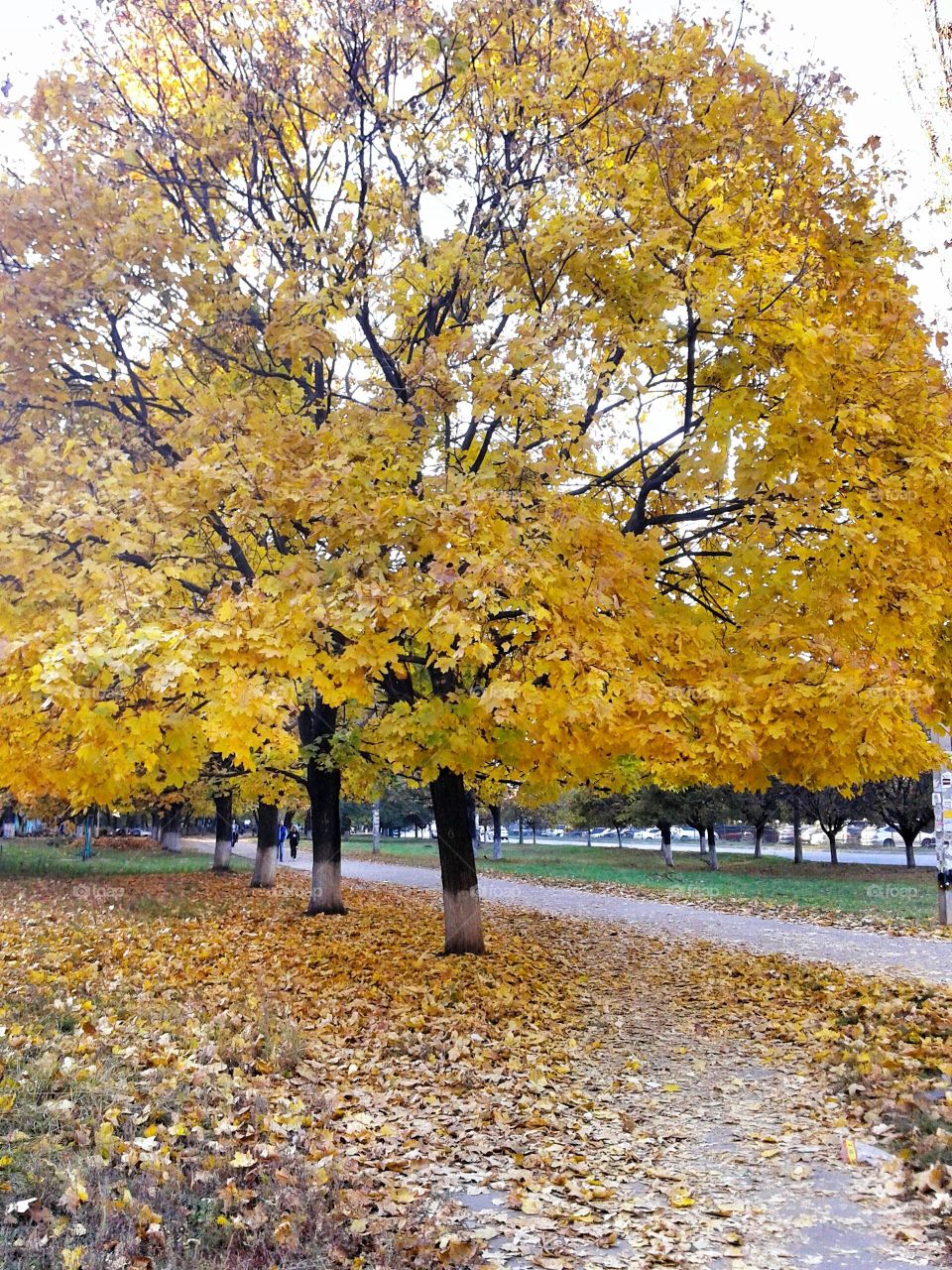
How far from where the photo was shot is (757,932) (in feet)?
45.4

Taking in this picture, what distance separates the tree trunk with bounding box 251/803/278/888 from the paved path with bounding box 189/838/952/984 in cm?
486

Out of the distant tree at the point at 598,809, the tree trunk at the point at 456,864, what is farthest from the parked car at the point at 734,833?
the tree trunk at the point at 456,864

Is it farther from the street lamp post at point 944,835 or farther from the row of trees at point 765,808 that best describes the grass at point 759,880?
the row of trees at point 765,808

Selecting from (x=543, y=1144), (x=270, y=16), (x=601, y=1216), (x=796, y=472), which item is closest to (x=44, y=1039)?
(x=543, y=1144)

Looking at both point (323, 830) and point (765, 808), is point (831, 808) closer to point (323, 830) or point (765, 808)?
point (765, 808)

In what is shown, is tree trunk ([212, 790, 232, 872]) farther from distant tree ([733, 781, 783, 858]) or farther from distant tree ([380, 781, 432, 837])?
distant tree ([380, 781, 432, 837])

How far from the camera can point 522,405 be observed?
7.15 m

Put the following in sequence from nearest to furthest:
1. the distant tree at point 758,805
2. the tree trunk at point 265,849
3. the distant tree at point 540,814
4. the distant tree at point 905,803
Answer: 1. the tree trunk at point 265,849
2. the distant tree at point 905,803
3. the distant tree at point 758,805
4. the distant tree at point 540,814

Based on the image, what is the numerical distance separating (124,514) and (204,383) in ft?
9.39

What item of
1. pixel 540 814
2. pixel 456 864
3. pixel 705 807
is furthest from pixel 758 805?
pixel 456 864

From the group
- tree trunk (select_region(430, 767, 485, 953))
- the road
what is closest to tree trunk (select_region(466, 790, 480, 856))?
tree trunk (select_region(430, 767, 485, 953))

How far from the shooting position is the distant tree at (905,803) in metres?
30.8

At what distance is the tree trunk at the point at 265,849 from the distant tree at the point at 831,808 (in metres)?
20.5

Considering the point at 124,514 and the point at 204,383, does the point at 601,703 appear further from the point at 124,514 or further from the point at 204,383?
the point at 204,383
